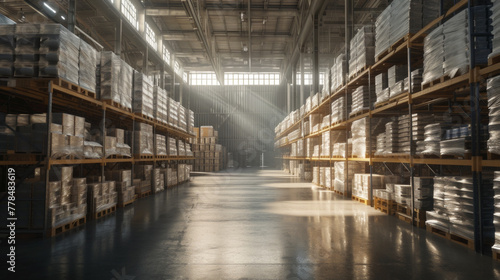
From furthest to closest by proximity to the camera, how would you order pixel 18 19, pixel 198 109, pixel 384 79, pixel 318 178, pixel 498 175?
1. pixel 198 109
2. pixel 18 19
3. pixel 318 178
4. pixel 384 79
5. pixel 498 175

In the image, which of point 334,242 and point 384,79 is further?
point 384,79

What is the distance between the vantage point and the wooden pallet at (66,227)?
451 centimetres

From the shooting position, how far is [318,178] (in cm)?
1237

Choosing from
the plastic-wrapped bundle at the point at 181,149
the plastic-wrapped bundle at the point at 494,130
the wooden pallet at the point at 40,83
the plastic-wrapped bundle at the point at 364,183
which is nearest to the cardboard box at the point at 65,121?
the wooden pallet at the point at 40,83

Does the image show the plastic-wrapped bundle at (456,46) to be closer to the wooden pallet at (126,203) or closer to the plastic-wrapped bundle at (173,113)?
the wooden pallet at (126,203)

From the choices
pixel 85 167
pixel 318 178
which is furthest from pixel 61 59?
pixel 318 178

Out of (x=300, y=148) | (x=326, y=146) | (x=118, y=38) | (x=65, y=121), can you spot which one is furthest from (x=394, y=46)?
(x=300, y=148)

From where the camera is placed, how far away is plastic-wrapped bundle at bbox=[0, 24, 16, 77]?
4781 mm

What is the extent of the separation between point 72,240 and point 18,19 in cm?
1449

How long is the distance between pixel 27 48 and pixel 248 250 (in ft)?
14.3

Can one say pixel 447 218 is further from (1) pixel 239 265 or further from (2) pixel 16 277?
(2) pixel 16 277

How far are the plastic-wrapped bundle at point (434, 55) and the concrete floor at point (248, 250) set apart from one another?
2370mm

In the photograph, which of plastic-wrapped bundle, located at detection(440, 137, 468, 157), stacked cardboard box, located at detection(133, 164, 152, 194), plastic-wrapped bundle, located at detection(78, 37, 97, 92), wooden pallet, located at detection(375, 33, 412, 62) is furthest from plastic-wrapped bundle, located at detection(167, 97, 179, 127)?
plastic-wrapped bundle, located at detection(440, 137, 468, 157)

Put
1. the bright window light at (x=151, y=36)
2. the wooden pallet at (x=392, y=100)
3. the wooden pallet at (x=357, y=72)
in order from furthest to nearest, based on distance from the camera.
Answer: the bright window light at (x=151, y=36), the wooden pallet at (x=357, y=72), the wooden pallet at (x=392, y=100)
